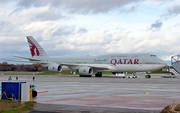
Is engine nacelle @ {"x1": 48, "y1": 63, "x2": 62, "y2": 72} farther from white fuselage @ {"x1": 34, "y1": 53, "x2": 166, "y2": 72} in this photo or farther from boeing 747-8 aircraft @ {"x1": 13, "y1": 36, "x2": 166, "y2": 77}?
white fuselage @ {"x1": 34, "y1": 53, "x2": 166, "y2": 72}

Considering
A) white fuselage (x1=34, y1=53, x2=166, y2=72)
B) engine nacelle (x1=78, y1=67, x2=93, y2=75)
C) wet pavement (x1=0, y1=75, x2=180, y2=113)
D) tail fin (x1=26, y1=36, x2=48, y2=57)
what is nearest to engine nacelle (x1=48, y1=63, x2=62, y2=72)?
white fuselage (x1=34, y1=53, x2=166, y2=72)

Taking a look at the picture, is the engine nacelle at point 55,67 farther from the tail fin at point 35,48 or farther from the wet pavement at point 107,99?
the wet pavement at point 107,99

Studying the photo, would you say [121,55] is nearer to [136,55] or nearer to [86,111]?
[136,55]

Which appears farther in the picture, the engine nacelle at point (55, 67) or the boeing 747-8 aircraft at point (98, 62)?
the engine nacelle at point (55, 67)

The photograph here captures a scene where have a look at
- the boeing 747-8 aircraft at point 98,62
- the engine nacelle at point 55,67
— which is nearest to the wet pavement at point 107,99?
the boeing 747-8 aircraft at point 98,62

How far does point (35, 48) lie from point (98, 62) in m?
16.0

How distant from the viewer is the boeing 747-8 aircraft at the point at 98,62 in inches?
2185

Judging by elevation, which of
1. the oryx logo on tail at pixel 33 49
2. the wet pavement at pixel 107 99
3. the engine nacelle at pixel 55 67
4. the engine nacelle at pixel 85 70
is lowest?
the wet pavement at pixel 107 99

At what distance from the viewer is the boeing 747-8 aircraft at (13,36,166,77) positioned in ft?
182

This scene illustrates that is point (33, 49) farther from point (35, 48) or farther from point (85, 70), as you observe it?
point (85, 70)

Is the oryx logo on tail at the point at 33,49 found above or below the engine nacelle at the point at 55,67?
above

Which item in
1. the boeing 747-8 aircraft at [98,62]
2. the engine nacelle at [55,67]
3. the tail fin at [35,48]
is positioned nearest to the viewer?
the boeing 747-8 aircraft at [98,62]

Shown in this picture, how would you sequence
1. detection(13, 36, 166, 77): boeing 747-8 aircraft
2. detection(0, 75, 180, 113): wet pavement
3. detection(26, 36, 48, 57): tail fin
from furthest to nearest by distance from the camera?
1. detection(26, 36, 48, 57): tail fin
2. detection(13, 36, 166, 77): boeing 747-8 aircraft
3. detection(0, 75, 180, 113): wet pavement

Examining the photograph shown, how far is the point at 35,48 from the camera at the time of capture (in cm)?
7062
